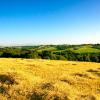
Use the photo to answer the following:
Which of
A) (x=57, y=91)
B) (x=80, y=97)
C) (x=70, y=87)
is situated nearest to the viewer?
(x=80, y=97)

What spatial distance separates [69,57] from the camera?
82.3 m

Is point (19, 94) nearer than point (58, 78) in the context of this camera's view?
Yes

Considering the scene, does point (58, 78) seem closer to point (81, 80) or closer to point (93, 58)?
point (81, 80)

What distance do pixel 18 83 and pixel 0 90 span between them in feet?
6.28

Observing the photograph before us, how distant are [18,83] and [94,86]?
705 centimetres

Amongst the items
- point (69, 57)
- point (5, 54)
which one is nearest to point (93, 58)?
point (69, 57)

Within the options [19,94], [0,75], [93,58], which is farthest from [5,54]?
[19,94]

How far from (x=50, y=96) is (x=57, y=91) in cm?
121

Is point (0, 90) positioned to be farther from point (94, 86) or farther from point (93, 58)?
point (93, 58)

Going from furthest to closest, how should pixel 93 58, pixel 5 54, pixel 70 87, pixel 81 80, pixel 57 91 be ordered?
1. pixel 5 54
2. pixel 93 58
3. pixel 81 80
4. pixel 70 87
5. pixel 57 91

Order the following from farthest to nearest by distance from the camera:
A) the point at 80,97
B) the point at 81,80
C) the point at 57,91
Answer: the point at 81,80 → the point at 57,91 → the point at 80,97

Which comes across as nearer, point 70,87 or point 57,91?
point 57,91

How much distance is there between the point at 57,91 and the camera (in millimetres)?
17891

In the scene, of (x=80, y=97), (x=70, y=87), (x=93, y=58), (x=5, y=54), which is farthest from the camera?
(x=5, y=54)
